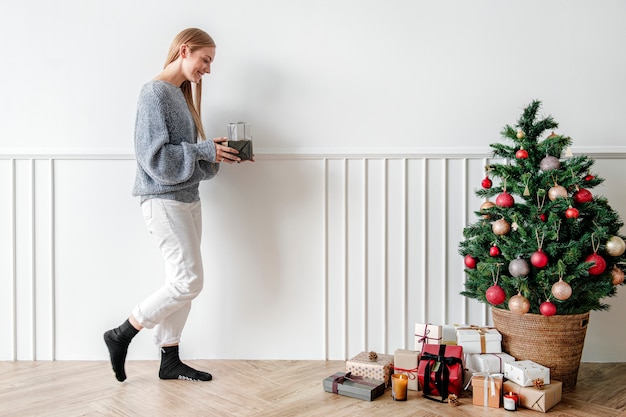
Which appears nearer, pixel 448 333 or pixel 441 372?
pixel 441 372

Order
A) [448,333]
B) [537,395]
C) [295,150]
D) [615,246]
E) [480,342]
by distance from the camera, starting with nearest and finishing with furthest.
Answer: [537,395] < [615,246] < [480,342] < [448,333] < [295,150]

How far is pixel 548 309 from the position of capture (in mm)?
1862

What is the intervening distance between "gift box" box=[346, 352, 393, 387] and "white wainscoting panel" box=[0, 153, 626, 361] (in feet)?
0.94

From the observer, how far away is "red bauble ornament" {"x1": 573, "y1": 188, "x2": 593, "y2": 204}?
192cm

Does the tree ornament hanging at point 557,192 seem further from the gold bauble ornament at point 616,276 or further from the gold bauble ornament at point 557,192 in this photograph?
the gold bauble ornament at point 616,276

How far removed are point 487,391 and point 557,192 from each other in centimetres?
71

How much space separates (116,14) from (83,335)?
1314 mm

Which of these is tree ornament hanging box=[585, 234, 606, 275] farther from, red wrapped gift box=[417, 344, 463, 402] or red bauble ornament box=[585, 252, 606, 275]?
red wrapped gift box=[417, 344, 463, 402]

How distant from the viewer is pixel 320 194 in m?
2.31

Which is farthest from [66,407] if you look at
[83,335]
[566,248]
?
[566,248]

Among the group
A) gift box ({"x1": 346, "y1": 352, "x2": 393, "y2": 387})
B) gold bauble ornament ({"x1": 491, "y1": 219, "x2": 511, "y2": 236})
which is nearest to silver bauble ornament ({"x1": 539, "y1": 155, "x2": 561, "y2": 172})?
gold bauble ornament ({"x1": 491, "y1": 219, "x2": 511, "y2": 236})

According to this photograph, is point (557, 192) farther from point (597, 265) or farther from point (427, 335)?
point (427, 335)

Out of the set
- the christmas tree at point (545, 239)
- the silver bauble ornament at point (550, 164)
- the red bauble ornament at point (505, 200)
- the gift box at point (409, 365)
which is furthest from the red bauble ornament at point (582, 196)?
the gift box at point (409, 365)

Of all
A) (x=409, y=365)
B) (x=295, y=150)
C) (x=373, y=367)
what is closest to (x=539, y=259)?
(x=409, y=365)
